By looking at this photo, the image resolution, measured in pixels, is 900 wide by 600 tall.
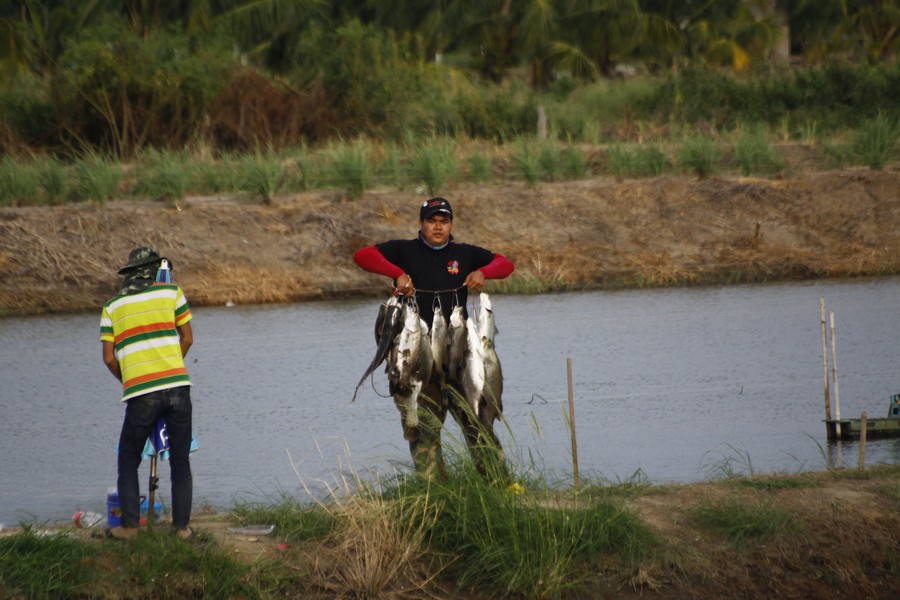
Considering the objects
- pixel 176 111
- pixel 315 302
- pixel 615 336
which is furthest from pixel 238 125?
pixel 615 336

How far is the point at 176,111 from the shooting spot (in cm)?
2862

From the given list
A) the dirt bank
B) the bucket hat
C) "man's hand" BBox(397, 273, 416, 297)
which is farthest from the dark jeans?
the dirt bank

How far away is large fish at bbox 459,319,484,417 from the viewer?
284 inches

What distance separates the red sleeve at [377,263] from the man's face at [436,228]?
258mm

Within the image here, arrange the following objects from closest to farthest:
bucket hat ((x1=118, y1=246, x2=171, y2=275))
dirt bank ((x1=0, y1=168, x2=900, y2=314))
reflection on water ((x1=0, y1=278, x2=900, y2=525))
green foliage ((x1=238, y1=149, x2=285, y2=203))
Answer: bucket hat ((x1=118, y1=246, x2=171, y2=275)), reflection on water ((x1=0, y1=278, x2=900, y2=525)), dirt bank ((x1=0, y1=168, x2=900, y2=314)), green foliage ((x1=238, y1=149, x2=285, y2=203))

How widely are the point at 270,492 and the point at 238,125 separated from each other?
70.4 feet

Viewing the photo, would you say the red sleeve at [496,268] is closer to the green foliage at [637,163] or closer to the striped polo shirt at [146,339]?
the striped polo shirt at [146,339]

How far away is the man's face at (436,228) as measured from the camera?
745 centimetres

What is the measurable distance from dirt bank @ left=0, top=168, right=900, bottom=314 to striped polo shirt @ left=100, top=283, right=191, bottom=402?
13066 mm

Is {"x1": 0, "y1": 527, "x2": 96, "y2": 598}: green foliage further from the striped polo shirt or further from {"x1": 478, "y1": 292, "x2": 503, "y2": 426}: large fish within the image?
{"x1": 478, "y1": 292, "x2": 503, "y2": 426}: large fish

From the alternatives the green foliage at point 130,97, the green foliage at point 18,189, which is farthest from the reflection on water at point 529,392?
the green foliage at point 130,97

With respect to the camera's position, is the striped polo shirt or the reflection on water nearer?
the striped polo shirt

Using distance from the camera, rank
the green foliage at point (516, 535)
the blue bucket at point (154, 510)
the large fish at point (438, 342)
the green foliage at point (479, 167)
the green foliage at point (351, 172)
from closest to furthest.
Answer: the green foliage at point (516, 535), the blue bucket at point (154, 510), the large fish at point (438, 342), the green foliage at point (351, 172), the green foliage at point (479, 167)

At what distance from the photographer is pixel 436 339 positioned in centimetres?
726
